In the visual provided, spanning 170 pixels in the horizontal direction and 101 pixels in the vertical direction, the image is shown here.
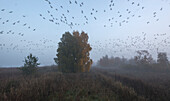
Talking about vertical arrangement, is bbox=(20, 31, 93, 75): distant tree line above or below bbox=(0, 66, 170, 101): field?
above

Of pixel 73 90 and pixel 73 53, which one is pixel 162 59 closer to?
pixel 73 53

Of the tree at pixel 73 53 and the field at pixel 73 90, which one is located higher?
the tree at pixel 73 53

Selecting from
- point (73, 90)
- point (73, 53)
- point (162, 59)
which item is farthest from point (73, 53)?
point (162, 59)

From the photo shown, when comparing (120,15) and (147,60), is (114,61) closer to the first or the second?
(147,60)

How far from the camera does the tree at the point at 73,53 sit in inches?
668

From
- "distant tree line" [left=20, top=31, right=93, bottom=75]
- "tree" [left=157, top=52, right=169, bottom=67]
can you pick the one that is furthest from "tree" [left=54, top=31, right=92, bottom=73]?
"tree" [left=157, top=52, right=169, bottom=67]

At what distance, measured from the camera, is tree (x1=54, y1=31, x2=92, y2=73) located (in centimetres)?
1697

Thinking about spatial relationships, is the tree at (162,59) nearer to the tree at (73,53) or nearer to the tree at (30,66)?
the tree at (73,53)

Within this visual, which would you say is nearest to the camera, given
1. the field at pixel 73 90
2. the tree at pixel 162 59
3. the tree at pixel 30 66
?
the field at pixel 73 90

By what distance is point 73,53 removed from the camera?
1775 cm

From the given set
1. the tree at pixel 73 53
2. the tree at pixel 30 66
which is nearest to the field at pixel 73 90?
the tree at pixel 30 66

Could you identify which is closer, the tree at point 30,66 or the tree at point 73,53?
the tree at point 30,66

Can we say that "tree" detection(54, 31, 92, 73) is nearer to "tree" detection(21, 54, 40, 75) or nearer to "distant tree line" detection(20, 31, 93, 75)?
"distant tree line" detection(20, 31, 93, 75)

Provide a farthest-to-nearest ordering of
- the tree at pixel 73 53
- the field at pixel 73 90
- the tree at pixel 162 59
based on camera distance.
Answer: the tree at pixel 162 59
the tree at pixel 73 53
the field at pixel 73 90
